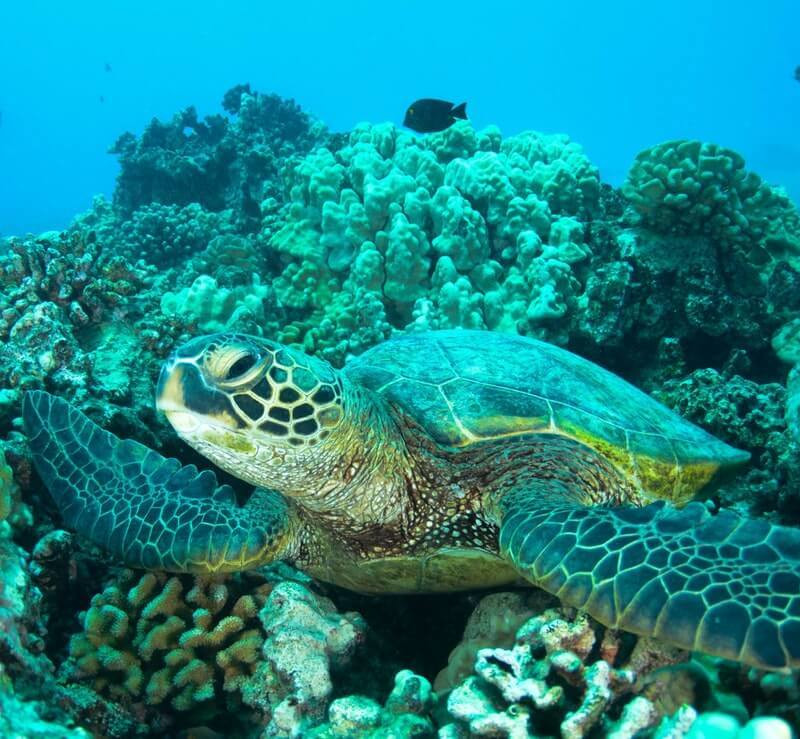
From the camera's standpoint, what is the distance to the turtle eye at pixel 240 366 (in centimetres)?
190

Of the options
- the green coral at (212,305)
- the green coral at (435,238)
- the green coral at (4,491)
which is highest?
the green coral at (435,238)

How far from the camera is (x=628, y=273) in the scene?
179 inches

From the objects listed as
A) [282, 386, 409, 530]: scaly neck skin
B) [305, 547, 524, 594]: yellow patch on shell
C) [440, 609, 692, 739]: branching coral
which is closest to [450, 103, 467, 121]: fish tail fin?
[282, 386, 409, 530]: scaly neck skin

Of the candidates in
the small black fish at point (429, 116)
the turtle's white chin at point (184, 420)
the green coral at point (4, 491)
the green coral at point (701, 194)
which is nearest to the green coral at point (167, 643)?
the green coral at point (4, 491)

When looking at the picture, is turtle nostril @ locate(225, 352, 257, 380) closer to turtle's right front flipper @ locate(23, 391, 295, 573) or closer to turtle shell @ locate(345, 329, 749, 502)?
turtle's right front flipper @ locate(23, 391, 295, 573)

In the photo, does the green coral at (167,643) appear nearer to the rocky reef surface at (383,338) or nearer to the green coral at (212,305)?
the rocky reef surface at (383,338)

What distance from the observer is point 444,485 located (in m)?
2.49

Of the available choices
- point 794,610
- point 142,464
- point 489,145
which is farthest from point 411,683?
point 489,145

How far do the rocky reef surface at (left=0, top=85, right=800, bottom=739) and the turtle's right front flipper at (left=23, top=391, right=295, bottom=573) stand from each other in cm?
13

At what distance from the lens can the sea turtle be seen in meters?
1.56

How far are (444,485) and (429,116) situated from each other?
5.06 m

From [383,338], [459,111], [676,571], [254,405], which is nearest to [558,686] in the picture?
[676,571]

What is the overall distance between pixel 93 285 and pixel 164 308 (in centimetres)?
85

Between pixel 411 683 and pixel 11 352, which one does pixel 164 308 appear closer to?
pixel 11 352
